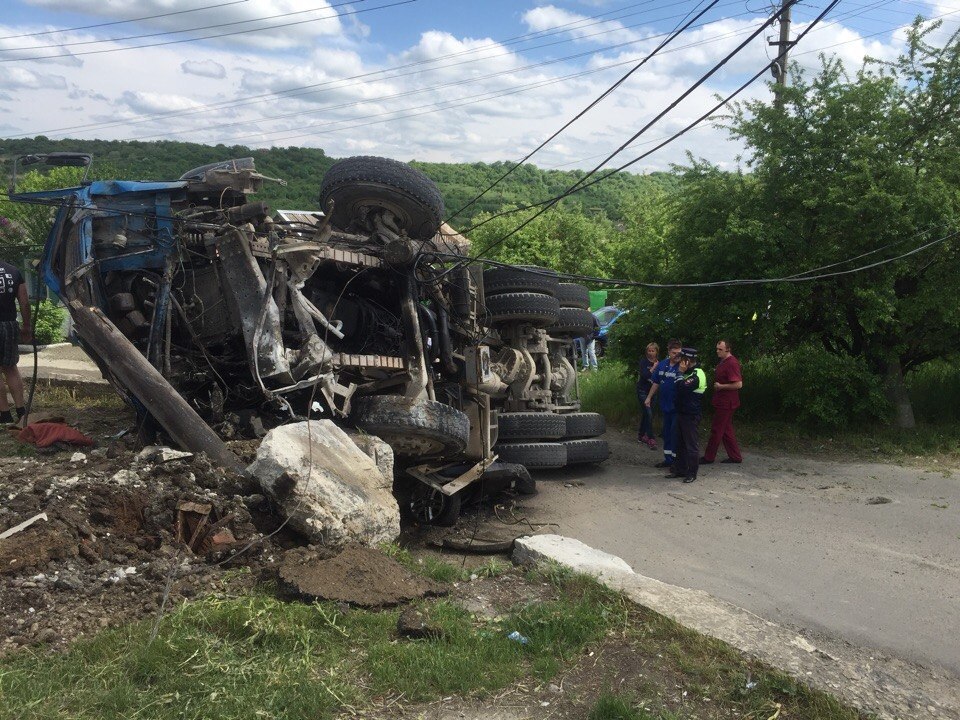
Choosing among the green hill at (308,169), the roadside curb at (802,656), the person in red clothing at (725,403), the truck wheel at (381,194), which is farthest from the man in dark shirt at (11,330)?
the green hill at (308,169)

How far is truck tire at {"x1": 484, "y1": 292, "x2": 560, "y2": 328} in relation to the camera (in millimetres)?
10109

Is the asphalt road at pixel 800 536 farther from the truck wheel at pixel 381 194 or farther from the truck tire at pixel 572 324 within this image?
the truck wheel at pixel 381 194

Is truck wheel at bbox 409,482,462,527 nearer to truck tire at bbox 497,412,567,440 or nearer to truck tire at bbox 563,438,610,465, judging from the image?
truck tire at bbox 497,412,567,440

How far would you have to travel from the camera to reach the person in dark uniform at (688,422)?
384 inches

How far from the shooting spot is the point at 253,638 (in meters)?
4.50

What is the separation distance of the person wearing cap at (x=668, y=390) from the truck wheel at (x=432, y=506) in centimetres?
346

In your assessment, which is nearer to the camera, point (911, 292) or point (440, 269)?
point (440, 269)

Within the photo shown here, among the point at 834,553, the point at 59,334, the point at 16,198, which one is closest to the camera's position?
the point at 834,553

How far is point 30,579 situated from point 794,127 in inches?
→ 393

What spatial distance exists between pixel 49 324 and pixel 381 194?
17862 mm

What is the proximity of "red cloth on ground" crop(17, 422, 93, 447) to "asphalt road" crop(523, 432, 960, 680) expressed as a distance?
169 inches

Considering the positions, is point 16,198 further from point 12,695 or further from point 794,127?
point 794,127

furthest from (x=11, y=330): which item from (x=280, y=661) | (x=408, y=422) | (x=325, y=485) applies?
(x=280, y=661)

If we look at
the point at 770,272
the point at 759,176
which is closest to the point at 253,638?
the point at 770,272
